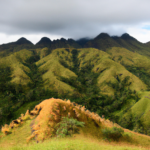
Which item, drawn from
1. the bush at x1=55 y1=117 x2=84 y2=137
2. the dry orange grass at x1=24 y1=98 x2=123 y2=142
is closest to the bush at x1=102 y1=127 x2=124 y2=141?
the dry orange grass at x1=24 y1=98 x2=123 y2=142

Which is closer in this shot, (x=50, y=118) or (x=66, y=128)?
(x=66, y=128)

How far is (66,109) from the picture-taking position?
27031 mm

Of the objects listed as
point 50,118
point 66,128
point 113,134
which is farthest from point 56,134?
point 113,134

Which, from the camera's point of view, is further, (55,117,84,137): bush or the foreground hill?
(55,117,84,137): bush

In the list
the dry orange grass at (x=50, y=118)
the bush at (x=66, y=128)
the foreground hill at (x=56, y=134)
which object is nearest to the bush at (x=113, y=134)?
the foreground hill at (x=56, y=134)

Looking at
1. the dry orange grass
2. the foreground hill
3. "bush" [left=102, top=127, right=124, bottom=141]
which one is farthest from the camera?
"bush" [left=102, top=127, right=124, bottom=141]

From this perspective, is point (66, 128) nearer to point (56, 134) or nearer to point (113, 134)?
point (56, 134)

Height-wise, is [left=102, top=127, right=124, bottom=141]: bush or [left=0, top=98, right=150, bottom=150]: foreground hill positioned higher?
[left=0, top=98, right=150, bottom=150]: foreground hill

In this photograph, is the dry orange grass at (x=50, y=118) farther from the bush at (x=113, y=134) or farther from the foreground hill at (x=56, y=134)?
the bush at (x=113, y=134)

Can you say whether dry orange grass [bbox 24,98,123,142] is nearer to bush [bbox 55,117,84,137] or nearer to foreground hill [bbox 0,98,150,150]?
foreground hill [bbox 0,98,150,150]

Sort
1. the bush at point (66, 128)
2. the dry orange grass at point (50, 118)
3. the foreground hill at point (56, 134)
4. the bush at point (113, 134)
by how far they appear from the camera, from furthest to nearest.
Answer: the bush at point (113, 134), the dry orange grass at point (50, 118), the bush at point (66, 128), the foreground hill at point (56, 134)

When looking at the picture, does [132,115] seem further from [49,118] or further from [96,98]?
[49,118]

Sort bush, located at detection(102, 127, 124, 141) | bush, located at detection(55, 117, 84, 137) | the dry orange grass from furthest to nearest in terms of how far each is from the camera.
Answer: bush, located at detection(102, 127, 124, 141)
the dry orange grass
bush, located at detection(55, 117, 84, 137)

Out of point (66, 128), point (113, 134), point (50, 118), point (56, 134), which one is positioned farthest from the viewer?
point (113, 134)
